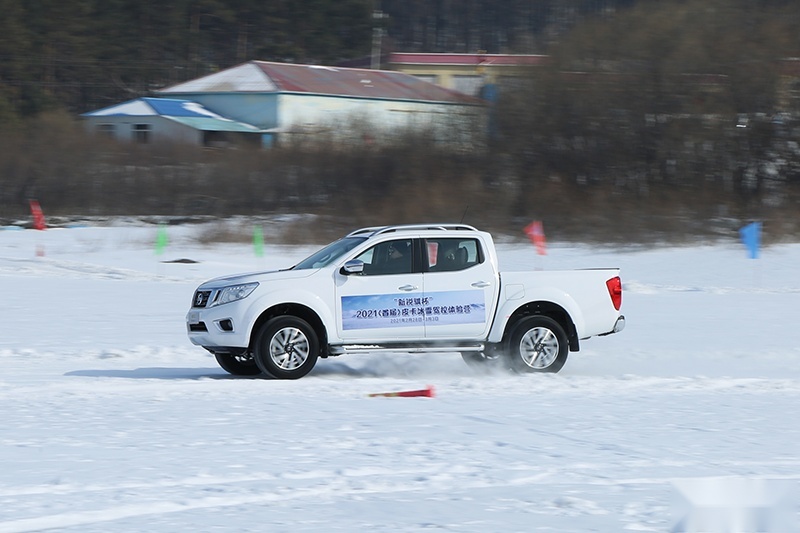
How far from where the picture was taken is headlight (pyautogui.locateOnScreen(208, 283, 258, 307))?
1203 centimetres

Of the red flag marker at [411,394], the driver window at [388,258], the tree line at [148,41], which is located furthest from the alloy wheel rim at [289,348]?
the tree line at [148,41]

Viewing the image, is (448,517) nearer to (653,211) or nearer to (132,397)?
(132,397)

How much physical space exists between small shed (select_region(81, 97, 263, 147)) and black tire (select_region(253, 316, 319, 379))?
4817 centimetres

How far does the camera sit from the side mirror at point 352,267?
40.1 feet

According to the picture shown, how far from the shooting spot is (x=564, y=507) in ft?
23.0

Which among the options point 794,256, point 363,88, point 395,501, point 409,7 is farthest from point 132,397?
point 409,7

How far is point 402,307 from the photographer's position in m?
12.3

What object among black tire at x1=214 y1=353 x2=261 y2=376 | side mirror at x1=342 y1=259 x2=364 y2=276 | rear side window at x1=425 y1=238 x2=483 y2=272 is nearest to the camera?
side mirror at x1=342 y1=259 x2=364 y2=276

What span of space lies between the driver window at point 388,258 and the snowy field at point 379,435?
1195 millimetres

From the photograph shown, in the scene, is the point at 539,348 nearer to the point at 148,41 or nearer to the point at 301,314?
the point at 301,314

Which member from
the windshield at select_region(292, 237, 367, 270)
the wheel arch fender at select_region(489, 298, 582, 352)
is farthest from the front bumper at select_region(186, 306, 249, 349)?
the wheel arch fender at select_region(489, 298, 582, 352)

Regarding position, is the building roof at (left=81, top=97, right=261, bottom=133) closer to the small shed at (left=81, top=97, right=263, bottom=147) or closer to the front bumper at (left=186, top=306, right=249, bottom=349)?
the small shed at (left=81, top=97, right=263, bottom=147)

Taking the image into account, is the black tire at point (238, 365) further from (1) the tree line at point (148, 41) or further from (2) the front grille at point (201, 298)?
(1) the tree line at point (148, 41)

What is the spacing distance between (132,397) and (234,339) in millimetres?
1435
